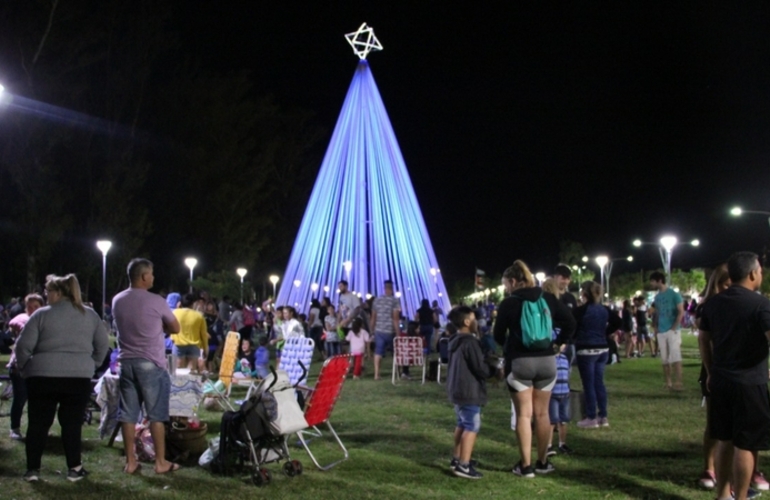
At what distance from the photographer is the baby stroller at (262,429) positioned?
6523 mm

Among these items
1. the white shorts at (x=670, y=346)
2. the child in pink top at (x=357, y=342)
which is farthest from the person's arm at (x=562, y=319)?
the child in pink top at (x=357, y=342)

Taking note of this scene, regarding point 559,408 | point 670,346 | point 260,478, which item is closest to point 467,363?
point 559,408

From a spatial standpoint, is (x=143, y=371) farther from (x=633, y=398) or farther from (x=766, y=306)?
(x=633, y=398)

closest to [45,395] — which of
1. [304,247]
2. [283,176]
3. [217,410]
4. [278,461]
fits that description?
[278,461]

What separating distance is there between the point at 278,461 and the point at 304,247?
18.4 meters

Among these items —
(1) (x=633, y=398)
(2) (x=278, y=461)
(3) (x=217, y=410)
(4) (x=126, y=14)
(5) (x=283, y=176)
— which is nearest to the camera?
(2) (x=278, y=461)

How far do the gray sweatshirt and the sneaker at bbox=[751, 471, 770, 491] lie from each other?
5016 mm

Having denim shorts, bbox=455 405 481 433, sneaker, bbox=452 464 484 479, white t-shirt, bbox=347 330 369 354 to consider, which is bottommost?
sneaker, bbox=452 464 484 479

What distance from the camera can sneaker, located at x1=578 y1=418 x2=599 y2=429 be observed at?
8.91 m

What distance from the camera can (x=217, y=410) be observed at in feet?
35.1

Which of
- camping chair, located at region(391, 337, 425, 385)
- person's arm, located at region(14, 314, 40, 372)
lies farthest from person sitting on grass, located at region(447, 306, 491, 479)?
camping chair, located at region(391, 337, 425, 385)

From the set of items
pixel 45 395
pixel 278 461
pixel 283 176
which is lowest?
pixel 278 461

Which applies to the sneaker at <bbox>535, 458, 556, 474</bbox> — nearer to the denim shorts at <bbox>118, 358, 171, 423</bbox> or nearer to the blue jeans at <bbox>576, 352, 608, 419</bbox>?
the blue jeans at <bbox>576, 352, 608, 419</bbox>

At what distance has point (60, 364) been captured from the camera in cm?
638
